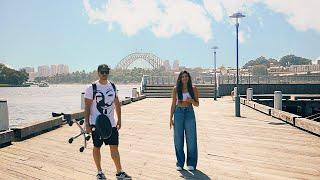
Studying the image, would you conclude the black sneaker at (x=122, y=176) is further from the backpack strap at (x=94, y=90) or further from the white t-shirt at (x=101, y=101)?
the backpack strap at (x=94, y=90)

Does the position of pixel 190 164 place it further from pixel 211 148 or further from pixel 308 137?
pixel 308 137

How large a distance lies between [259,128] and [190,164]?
667cm

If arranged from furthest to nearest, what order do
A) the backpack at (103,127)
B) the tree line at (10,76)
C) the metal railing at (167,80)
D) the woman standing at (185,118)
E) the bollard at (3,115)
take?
the tree line at (10,76), the metal railing at (167,80), the bollard at (3,115), the woman standing at (185,118), the backpack at (103,127)

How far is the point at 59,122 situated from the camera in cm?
1316

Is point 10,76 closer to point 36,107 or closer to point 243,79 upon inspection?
point 36,107

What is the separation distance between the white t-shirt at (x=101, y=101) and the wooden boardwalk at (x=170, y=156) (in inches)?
49.6

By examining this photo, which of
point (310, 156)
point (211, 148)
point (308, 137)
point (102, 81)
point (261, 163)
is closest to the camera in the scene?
point (102, 81)

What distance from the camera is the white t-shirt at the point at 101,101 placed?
18.8ft

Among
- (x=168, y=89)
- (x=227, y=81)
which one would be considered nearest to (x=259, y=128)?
(x=168, y=89)

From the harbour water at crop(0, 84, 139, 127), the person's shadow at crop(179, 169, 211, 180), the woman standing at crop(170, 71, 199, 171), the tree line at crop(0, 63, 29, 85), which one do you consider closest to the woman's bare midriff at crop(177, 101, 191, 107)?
the woman standing at crop(170, 71, 199, 171)

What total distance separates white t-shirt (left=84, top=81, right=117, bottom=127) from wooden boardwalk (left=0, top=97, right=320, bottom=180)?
126 cm

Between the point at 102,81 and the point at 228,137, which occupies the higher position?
the point at 102,81

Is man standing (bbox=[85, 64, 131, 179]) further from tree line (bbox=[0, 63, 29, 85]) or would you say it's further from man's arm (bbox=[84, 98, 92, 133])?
tree line (bbox=[0, 63, 29, 85])

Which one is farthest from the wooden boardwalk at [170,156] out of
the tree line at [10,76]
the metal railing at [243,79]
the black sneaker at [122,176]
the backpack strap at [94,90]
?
the tree line at [10,76]
